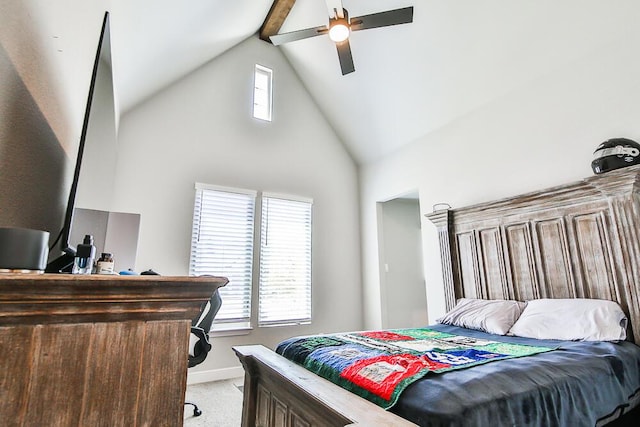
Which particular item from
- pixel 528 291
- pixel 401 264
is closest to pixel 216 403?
pixel 528 291

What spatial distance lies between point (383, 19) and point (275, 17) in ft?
7.99

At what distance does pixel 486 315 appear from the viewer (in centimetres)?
275

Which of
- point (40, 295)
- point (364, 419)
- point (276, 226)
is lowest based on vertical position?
point (364, 419)

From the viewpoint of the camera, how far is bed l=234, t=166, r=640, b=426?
4.35ft

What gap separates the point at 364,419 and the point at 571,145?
115 inches

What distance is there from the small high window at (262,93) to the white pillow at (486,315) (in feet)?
11.7

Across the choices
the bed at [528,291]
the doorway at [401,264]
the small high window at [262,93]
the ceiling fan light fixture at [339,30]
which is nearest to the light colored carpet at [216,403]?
the bed at [528,291]

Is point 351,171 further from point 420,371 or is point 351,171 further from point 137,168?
point 420,371

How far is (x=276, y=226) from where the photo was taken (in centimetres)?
449

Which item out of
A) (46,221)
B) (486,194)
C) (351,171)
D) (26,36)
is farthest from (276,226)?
(26,36)

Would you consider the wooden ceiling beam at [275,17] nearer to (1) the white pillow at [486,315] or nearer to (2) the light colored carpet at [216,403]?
(1) the white pillow at [486,315]

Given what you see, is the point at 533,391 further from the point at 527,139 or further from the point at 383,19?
the point at 383,19

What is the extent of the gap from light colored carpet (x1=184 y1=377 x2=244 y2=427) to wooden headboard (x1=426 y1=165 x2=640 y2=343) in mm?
2408

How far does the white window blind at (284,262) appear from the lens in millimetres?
4273
